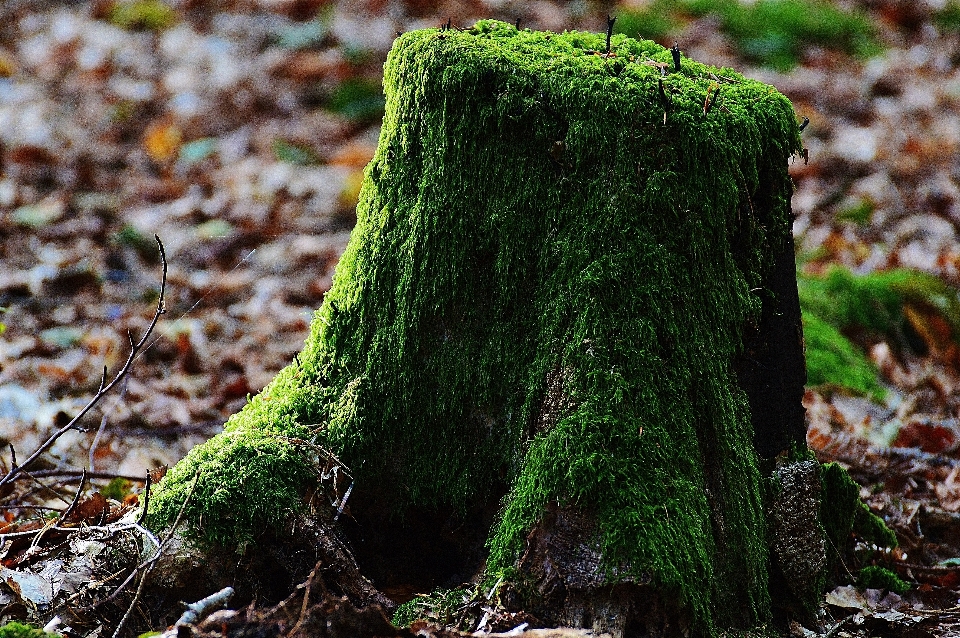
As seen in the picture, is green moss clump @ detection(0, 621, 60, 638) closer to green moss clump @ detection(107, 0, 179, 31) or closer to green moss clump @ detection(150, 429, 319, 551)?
green moss clump @ detection(150, 429, 319, 551)

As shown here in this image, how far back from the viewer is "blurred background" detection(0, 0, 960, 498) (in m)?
5.18

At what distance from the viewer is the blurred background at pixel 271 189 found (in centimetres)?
518

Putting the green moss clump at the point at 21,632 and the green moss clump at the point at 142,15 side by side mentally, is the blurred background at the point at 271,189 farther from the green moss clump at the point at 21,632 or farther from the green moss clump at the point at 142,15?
the green moss clump at the point at 21,632

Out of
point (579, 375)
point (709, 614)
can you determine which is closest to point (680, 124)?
point (579, 375)

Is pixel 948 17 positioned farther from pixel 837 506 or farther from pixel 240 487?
pixel 240 487

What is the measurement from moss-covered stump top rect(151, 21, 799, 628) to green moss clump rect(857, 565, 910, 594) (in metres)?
0.72

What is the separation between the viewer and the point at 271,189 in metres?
8.86

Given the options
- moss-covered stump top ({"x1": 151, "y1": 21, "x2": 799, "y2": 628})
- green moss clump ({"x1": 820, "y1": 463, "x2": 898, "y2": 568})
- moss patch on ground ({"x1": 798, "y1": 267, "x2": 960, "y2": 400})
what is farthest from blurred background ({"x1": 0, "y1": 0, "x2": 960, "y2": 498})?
green moss clump ({"x1": 820, "y1": 463, "x2": 898, "y2": 568})

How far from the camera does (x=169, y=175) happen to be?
911cm

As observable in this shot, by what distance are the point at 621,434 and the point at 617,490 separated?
0.51ft

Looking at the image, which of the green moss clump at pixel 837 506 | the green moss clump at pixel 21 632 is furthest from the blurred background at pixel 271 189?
the green moss clump at pixel 21 632

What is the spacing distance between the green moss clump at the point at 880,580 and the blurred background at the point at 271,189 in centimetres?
89

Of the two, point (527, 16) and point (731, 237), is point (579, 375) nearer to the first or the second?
point (731, 237)

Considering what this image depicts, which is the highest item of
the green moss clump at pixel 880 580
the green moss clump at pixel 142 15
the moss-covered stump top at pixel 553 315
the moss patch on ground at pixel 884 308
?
the green moss clump at pixel 142 15
